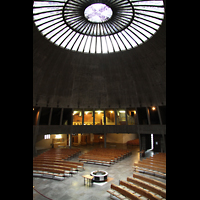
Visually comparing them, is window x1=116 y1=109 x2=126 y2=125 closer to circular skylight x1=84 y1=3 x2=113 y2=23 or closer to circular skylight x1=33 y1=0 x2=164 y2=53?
circular skylight x1=33 y1=0 x2=164 y2=53

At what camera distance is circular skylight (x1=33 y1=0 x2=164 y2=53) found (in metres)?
14.3

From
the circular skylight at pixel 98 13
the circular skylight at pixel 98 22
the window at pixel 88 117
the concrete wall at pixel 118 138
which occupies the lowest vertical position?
the concrete wall at pixel 118 138

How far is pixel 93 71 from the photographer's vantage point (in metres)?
23.5

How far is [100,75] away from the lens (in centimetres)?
2402

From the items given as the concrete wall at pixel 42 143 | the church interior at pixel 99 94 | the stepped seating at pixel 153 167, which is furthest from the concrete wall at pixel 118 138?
the stepped seating at pixel 153 167

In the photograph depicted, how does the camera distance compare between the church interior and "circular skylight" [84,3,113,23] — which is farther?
"circular skylight" [84,3,113,23]

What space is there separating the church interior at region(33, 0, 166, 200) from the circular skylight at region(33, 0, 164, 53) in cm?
9

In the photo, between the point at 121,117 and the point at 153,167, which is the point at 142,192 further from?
the point at 121,117

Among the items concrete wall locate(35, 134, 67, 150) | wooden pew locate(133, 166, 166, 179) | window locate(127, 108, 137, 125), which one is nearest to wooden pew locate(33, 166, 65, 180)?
wooden pew locate(133, 166, 166, 179)

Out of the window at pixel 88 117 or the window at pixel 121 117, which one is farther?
the window at pixel 88 117

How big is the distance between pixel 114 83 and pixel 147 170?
1413 centimetres

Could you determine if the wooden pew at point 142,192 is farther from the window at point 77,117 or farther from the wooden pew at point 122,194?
the window at point 77,117

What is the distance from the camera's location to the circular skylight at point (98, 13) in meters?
15.3
